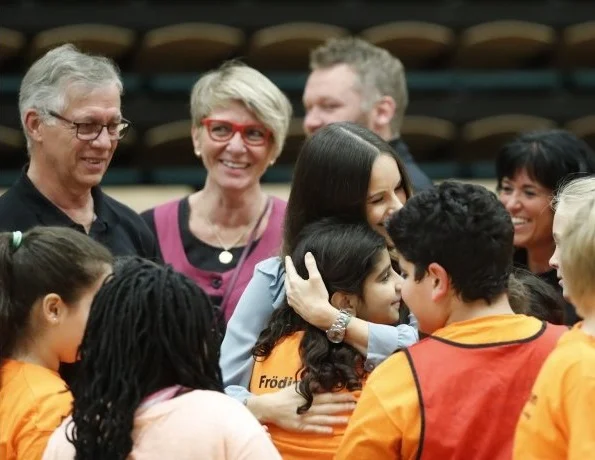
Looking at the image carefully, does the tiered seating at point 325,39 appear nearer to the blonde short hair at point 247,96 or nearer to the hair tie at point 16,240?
the blonde short hair at point 247,96

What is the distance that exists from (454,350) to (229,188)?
2.04 m

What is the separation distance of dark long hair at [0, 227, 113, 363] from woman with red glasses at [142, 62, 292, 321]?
1.42m

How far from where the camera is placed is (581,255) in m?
2.42

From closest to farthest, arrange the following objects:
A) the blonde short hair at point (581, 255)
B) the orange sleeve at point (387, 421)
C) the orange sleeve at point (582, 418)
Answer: the orange sleeve at point (582, 418), the blonde short hair at point (581, 255), the orange sleeve at point (387, 421)

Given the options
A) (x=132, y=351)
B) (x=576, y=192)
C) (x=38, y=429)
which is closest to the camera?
(x=132, y=351)

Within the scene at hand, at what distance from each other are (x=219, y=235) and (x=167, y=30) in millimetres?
3935

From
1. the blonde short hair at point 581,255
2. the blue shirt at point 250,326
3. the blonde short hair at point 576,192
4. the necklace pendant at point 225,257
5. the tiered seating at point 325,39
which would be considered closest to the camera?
the blonde short hair at point 581,255

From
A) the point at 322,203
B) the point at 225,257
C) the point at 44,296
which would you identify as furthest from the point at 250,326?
the point at 225,257

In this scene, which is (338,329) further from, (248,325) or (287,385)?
(248,325)

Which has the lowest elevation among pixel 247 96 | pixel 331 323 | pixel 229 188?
pixel 229 188

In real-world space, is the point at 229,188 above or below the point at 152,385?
below

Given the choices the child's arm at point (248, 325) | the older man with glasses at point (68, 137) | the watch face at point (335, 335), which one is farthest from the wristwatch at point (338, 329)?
the older man with glasses at point (68, 137)

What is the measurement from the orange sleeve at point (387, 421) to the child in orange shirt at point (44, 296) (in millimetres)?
679

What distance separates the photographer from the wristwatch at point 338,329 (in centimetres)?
296
